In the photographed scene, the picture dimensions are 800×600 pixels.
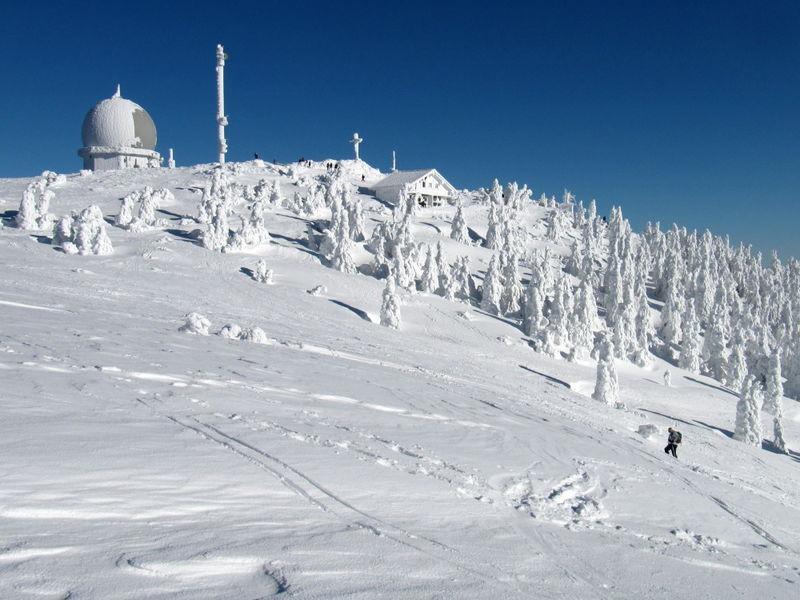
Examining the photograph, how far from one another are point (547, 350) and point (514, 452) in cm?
3340

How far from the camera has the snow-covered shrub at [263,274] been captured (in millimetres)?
42425

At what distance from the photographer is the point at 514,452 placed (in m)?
13.1

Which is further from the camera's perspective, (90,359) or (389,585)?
(90,359)

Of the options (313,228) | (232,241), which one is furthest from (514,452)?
Result: (313,228)

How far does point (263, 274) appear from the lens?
42531mm

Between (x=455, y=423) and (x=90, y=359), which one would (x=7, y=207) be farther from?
(x=455, y=423)

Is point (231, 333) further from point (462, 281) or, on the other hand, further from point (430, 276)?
point (462, 281)

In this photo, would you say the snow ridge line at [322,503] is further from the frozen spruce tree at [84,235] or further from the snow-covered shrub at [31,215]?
the snow-covered shrub at [31,215]

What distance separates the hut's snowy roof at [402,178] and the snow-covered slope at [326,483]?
6181 centimetres

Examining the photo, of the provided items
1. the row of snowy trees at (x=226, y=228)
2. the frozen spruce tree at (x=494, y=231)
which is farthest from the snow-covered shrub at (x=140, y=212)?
the frozen spruce tree at (x=494, y=231)

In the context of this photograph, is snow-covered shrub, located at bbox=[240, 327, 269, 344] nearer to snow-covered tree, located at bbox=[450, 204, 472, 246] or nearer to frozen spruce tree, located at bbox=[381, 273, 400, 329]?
frozen spruce tree, located at bbox=[381, 273, 400, 329]

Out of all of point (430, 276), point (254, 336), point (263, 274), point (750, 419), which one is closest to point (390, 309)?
point (263, 274)

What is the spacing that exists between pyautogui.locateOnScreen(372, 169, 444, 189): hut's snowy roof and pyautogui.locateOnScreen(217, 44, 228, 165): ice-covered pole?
21337mm

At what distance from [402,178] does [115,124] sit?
37106mm
